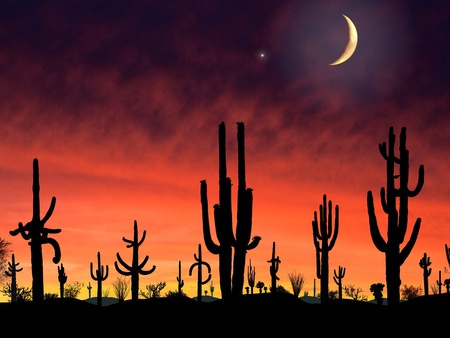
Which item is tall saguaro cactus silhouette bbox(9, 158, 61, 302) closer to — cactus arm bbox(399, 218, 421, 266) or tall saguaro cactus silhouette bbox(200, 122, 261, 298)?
tall saguaro cactus silhouette bbox(200, 122, 261, 298)

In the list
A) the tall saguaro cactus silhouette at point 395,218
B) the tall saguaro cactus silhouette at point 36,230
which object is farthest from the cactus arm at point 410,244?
the tall saguaro cactus silhouette at point 36,230

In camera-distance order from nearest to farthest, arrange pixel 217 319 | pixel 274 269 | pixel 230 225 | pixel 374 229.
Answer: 1. pixel 230 225
2. pixel 374 229
3. pixel 217 319
4. pixel 274 269

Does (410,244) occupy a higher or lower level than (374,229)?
lower

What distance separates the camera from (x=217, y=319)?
18859 millimetres

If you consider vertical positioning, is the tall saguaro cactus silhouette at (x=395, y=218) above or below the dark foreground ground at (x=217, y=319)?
above

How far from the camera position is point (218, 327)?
18109 millimetres

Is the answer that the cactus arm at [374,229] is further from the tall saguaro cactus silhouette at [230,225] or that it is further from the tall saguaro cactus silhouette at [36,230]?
the tall saguaro cactus silhouette at [36,230]

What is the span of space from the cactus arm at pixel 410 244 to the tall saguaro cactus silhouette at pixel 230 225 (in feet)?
14.3

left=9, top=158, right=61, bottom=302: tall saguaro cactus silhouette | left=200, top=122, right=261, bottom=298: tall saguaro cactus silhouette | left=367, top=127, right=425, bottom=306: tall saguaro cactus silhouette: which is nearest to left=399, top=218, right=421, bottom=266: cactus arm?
left=367, top=127, right=425, bottom=306: tall saguaro cactus silhouette

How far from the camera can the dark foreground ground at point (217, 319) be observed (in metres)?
18.5

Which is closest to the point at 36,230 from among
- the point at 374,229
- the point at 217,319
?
the point at 217,319

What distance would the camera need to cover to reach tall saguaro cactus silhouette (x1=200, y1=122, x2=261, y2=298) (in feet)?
47.8

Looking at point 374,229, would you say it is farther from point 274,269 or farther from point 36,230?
point 274,269

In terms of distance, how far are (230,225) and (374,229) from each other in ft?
13.7
